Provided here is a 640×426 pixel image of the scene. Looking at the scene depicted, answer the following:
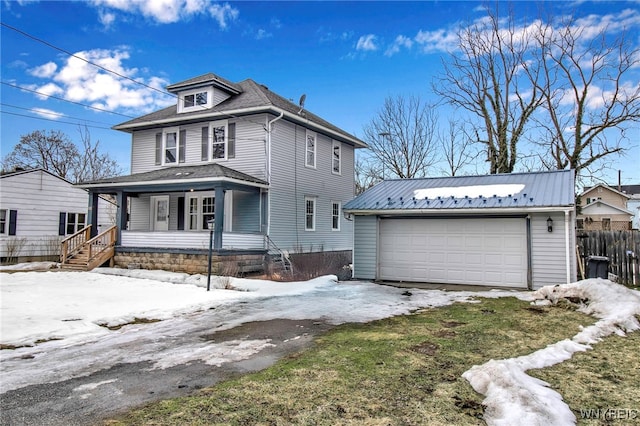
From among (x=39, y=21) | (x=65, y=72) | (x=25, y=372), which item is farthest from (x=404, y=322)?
(x=65, y=72)

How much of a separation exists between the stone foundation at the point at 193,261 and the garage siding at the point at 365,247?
12.4 ft

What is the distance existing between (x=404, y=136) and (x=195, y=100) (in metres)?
Result: 15.3

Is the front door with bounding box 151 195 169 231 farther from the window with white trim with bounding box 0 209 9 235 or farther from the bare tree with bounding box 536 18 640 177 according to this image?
the bare tree with bounding box 536 18 640 177

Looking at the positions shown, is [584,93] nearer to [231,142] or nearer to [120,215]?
[231,142]

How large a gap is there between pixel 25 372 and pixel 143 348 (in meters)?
1.40

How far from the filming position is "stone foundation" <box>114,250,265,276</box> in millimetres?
14000

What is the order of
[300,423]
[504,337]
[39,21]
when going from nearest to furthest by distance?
[300,423]
[504,337]
[39,21]

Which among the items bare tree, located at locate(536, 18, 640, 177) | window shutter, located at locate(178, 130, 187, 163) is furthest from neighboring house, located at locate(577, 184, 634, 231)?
window shutter, located at locate(178, 130, 187, 163)

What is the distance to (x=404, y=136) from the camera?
28438 mm

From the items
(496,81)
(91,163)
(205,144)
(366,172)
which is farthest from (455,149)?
(91,163)

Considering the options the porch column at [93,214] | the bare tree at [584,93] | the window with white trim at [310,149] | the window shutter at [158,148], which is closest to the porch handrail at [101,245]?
the porch column at [93,214]

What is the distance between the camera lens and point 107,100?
805 inches

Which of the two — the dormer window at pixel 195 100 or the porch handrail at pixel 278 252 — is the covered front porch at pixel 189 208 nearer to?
the porch handrail at pixel 278 252

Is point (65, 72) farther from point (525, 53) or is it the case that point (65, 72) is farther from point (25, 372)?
point (525, 53)
